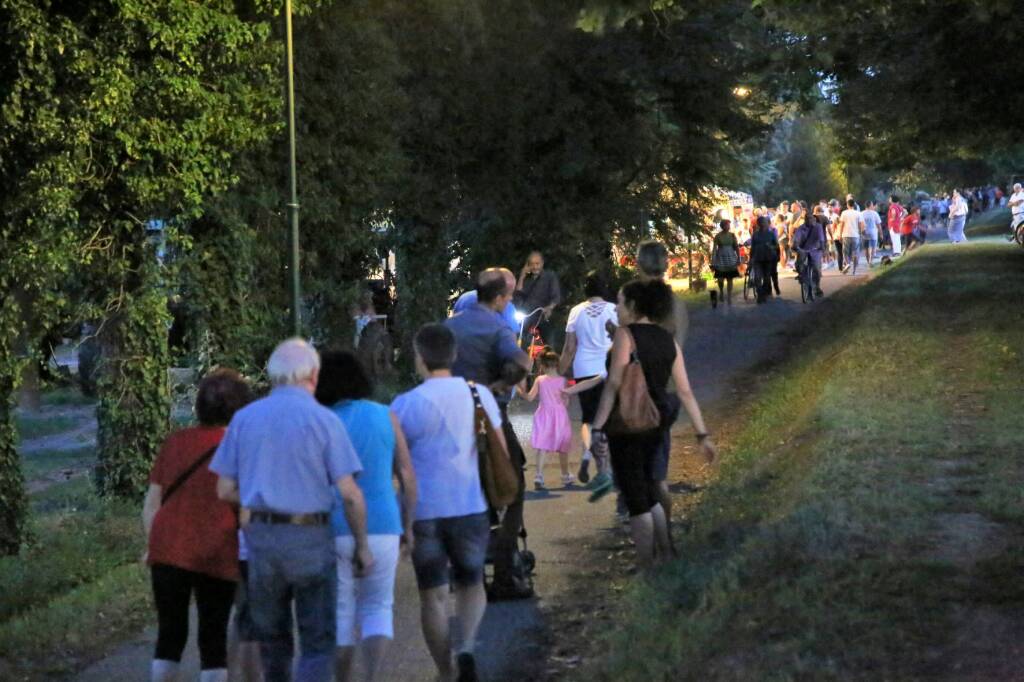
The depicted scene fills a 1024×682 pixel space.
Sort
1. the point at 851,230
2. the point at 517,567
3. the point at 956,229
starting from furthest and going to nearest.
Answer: the point at 956,229, the point at 851,230, the point at 517,567

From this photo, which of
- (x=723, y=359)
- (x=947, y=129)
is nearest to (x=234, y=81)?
(x=723, y=359)

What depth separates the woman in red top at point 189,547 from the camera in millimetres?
6340

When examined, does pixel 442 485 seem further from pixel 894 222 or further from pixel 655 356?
pixel 894 222

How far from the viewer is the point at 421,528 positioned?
7004 mm

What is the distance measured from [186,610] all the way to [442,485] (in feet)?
4.29

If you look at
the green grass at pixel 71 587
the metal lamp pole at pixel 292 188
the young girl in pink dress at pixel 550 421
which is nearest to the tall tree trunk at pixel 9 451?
the green grass at pixel 71 587

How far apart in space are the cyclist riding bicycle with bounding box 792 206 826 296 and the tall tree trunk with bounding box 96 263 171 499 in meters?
17.9

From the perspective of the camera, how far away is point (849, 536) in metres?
8.46

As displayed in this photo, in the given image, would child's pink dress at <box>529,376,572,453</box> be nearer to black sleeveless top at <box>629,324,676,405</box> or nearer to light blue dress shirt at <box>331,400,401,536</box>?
black sleeveless top at <box>629,324,676,405</box>

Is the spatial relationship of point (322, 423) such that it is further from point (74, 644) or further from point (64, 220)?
point (64, 220)

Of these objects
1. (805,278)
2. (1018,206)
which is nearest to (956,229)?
(1018,206)

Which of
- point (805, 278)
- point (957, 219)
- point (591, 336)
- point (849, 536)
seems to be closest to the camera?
point (849, 536)

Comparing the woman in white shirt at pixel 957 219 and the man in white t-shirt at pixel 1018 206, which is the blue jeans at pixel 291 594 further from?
the woman in white shirt at pixel 957 219

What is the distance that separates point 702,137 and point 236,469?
2211 cm
